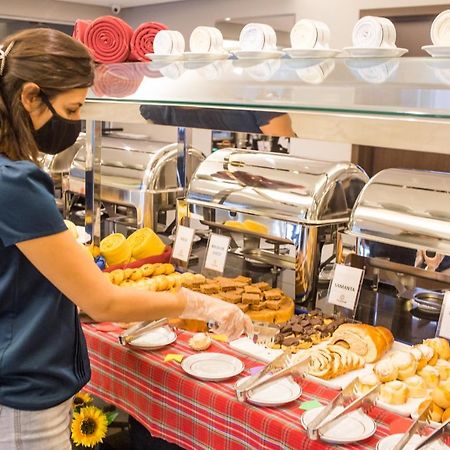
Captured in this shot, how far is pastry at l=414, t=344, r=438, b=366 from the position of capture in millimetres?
1773

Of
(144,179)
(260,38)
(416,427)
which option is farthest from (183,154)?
(416,427)

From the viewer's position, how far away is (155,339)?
196 cm

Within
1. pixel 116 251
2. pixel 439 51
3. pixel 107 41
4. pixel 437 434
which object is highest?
pixel 107 41

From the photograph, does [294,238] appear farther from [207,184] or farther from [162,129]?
[162,129]

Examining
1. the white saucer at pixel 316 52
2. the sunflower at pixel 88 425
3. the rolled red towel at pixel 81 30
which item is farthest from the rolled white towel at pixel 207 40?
the sunflower at pixel 88 425

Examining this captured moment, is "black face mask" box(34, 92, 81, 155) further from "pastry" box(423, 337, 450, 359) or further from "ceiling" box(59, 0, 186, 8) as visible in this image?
"ceiling" box(59, 0, 186, 8)

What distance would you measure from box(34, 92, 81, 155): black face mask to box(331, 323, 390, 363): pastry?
98 centimetres

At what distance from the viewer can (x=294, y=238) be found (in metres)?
2.33

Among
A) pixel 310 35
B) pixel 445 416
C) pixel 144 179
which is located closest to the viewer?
pixel 445 416

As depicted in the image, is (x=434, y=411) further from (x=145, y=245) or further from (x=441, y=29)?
(x=145, y=245)

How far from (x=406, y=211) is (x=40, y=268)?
4.07 ft

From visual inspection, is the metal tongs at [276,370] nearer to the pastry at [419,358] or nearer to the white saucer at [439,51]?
the pastry at [419,358]

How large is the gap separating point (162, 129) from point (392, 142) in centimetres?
676

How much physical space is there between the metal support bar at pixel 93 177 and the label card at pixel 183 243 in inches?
12.6
